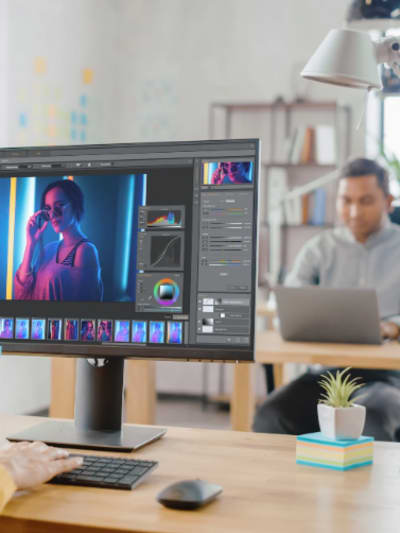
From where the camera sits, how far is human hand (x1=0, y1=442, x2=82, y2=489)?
3.04ft

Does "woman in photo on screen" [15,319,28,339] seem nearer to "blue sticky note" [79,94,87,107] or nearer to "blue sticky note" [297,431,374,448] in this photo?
"blue sticky note" [297,431,374,448]

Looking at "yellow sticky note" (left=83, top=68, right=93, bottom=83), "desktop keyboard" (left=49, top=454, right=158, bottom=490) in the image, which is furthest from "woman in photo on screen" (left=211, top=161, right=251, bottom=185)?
"yellow sticky note" (left=83, top=68, right=93, bottom=83)

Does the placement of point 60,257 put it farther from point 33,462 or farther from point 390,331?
point 390,331

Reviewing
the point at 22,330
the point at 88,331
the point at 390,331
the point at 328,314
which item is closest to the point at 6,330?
the point at 22,330

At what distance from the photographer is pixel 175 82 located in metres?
5.21

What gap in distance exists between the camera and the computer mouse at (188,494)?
86 cm

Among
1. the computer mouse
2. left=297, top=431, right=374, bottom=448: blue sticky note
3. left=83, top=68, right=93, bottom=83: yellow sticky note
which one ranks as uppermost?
left=83, top=68, right=93, bottom=83: yellow sticky note

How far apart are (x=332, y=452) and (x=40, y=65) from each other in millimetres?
3696

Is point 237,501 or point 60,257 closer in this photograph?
point 237,501

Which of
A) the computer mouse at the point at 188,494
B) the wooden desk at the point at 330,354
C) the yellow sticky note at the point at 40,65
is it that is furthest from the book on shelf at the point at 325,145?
the computer mouse at the point at 188,494

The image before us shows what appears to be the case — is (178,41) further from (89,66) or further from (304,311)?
(304,311)

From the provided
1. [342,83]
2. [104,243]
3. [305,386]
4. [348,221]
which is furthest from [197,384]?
[104,243]

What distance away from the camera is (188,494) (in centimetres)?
88

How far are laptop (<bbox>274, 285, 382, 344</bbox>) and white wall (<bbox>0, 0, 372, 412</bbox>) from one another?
269cm
